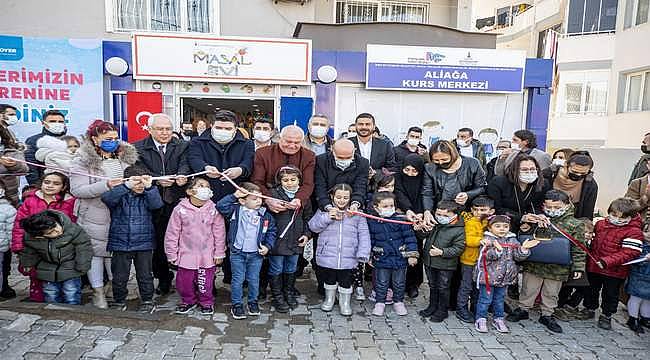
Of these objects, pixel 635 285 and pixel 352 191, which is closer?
pixel 635 285

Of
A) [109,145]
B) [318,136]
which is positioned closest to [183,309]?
[109,145]

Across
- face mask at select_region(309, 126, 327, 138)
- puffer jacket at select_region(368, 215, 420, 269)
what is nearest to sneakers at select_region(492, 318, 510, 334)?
puffer jacket at select_region(368, 215, 420, 269)

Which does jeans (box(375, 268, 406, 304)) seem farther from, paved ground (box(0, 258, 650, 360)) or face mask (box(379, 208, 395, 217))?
face mask (box(379, 208, 395, 217))

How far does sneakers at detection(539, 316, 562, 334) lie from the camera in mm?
4145

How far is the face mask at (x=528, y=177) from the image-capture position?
427 cm

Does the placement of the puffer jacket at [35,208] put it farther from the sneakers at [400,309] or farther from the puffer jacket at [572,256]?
the puffer jacket at [572,256]

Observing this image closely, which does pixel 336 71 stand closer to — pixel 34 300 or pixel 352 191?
pixel 352 191

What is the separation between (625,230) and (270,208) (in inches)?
130

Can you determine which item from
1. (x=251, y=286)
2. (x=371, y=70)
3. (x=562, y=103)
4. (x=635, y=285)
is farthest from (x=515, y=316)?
(x=562, y=103)

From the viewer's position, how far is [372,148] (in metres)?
5.18

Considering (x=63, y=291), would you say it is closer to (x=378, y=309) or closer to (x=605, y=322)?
(x=378, y=309)

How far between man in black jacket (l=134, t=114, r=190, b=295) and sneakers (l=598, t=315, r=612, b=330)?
4210mm

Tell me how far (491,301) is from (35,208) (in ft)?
13.8

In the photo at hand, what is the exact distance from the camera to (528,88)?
925 centimetres
